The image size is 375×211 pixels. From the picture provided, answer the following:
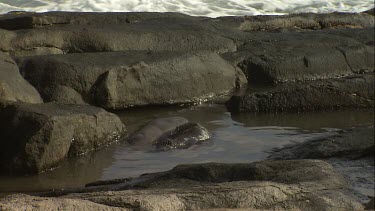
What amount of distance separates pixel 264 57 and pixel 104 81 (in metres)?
2.26

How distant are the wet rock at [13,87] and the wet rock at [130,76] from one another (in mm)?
533

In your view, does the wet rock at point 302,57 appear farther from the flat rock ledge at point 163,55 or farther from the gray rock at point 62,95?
the gray rock at point 62,95

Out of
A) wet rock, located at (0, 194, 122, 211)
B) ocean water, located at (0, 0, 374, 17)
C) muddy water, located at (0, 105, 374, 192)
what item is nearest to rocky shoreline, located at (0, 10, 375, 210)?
wet rock, located at (0, 194, 122, 211)

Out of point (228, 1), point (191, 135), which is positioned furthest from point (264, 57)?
point (228, 1)

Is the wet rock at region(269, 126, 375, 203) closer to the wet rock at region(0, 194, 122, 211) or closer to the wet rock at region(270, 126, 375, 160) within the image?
the wet rock at region(270, 126, 375, 160)

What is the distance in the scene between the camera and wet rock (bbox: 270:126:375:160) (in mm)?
5117

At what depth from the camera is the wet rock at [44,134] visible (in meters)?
5.53

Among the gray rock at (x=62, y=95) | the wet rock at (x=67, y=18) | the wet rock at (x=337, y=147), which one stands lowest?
the gray rock at (x=62, y=95)

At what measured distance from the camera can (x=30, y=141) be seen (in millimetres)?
5520

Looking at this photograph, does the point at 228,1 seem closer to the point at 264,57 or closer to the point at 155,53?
the point at 264,57

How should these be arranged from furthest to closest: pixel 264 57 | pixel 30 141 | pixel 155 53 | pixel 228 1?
1. pixel 228 1
2. pixel 264 57
3. pixel 155 53
4. pixel 30 141

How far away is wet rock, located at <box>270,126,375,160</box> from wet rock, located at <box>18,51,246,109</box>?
2.17m

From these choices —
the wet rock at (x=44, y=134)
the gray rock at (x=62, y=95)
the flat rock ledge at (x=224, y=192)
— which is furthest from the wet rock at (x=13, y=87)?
the flat rock ledge at (x=224, y=192)

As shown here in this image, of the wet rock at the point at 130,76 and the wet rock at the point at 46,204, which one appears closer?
the wet rock at the point at 46,204
